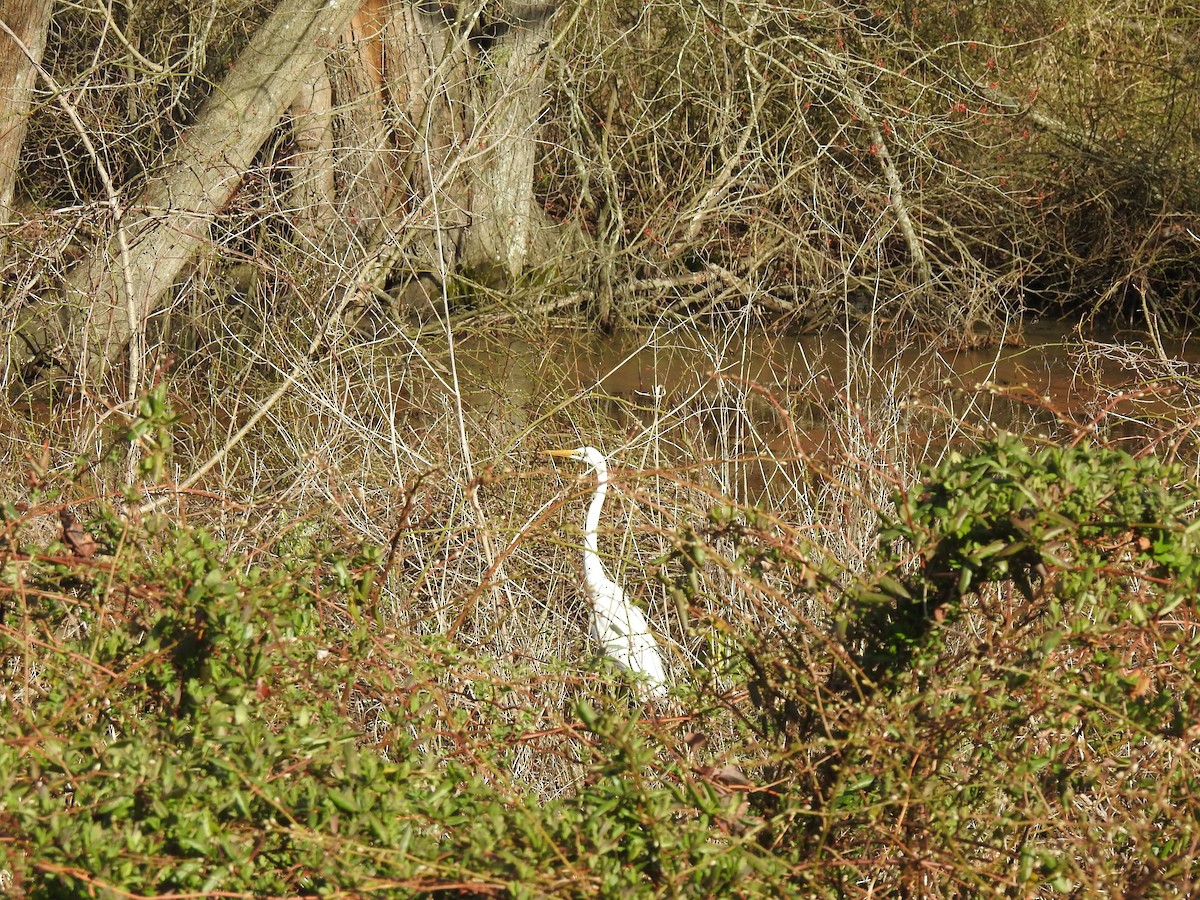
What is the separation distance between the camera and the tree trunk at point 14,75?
224 inches

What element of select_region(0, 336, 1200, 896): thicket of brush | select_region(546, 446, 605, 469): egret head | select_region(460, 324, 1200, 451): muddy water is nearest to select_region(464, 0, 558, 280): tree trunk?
select_region(460, 324, 1200, 451): muddy water

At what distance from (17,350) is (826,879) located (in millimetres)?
5317

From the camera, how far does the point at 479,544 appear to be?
13.1 ft

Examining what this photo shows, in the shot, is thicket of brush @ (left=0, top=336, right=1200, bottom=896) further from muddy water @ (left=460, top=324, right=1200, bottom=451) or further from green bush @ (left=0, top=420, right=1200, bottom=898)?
muddy water @ (left=460, top=324, right=1200, bottom=451)

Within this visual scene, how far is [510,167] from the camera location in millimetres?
8586

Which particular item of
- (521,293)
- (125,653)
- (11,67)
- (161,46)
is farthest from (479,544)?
(161,46)

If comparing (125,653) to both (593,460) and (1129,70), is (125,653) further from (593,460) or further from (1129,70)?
(1129,70)

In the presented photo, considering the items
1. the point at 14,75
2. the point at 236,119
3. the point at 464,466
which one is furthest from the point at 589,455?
the point at 14,75

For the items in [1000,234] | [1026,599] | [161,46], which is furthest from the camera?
[1000,234]

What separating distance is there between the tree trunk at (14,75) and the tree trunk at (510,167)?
2516 millimetres

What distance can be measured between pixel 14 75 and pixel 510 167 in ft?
11.3

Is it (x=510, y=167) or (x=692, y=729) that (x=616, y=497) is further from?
(x=510, y=167)

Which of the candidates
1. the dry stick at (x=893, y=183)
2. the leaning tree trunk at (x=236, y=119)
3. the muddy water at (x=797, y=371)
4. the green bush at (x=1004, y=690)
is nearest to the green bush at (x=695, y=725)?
the green bush at (x=1004, y=690)

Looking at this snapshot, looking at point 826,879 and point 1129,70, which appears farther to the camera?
point 1129,70
